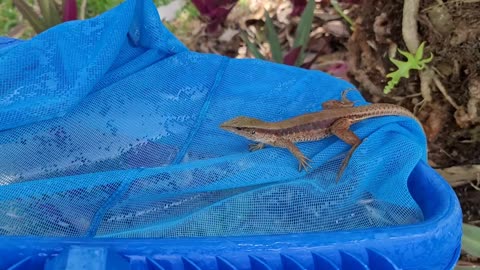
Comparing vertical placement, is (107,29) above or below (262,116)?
above

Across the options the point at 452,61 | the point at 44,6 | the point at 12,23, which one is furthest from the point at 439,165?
the point at 12,23

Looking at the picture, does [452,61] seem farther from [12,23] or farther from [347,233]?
[12,23]

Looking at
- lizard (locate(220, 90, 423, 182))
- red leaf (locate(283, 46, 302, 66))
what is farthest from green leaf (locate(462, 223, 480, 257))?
red leaf (locate(283, 46, 302, 66))

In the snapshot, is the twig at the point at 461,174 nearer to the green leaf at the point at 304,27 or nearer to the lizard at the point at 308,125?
the lizard at the point at 308,125

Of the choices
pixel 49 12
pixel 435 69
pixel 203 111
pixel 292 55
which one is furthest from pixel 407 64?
pixel 49 12

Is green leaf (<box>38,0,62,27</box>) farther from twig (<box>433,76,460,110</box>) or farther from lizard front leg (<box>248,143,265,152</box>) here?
twig (<box>433,76,460,110</box>)

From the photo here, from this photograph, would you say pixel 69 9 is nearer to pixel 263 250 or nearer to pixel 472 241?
pixel 263 250
